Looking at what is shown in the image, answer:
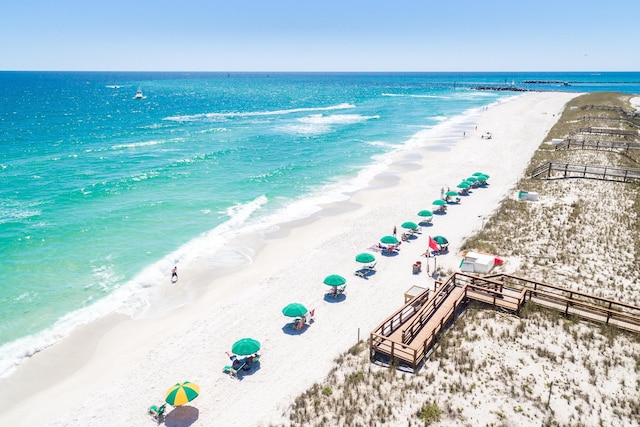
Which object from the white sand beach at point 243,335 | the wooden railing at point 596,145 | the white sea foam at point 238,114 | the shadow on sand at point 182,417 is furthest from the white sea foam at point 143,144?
the wooden railing at point 596,145

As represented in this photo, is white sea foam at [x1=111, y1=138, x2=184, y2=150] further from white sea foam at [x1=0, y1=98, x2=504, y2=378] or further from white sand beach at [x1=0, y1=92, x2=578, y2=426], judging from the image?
white sand beach at [x1=0, y1=92, x2=578, y2=426]

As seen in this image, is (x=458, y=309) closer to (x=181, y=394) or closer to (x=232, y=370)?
(x=232, y=370)

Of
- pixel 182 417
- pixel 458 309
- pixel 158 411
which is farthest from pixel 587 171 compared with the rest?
pixel 158 411

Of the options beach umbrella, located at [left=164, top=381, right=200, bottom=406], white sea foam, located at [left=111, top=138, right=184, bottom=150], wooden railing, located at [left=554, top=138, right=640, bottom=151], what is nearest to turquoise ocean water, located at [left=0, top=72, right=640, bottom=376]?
white sea foam, located at [left=111, top=138, right=184, bottom=150]

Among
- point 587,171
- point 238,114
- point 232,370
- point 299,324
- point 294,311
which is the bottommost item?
point 232,370

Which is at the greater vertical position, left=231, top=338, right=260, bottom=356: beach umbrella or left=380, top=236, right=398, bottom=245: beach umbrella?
left=380, top=236, right=398, bottom=245: beach umbrella
